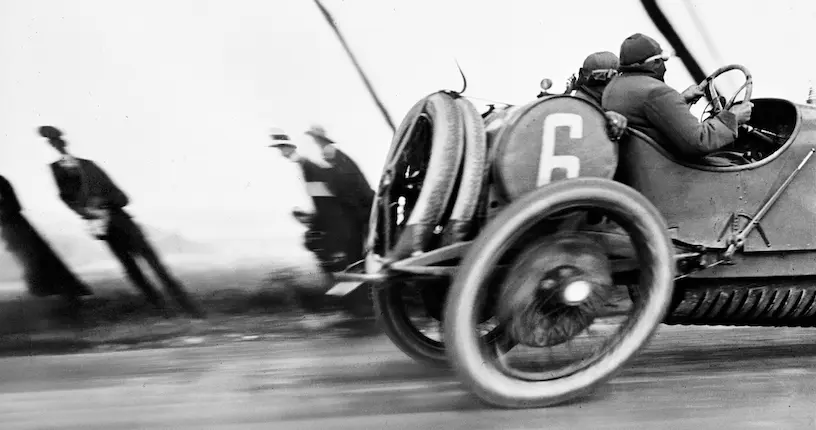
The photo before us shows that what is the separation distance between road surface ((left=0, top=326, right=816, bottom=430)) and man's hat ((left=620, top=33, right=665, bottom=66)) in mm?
1196

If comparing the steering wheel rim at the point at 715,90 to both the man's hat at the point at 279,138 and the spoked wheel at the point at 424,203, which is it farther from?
the man's hat at the point at 279,138

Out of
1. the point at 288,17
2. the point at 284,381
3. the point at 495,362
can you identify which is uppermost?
the point at 288,17

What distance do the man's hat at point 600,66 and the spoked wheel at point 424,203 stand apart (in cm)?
91

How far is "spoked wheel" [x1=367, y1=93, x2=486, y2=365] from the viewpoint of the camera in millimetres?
2693

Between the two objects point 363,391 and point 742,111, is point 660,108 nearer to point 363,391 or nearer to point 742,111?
point 742,111

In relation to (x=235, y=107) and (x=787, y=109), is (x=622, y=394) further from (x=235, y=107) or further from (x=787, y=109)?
(x=235, y=107)

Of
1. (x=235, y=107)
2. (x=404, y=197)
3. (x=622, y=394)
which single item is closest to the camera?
(x=622, y=394)

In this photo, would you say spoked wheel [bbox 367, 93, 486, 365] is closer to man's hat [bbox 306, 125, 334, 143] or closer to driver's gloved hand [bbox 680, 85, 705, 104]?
driver's gloved hand [bbox 680, 85, 705, 104]

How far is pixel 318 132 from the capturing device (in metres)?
4.52

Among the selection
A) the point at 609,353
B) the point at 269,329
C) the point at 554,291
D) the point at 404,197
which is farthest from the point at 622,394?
the point at 269,329

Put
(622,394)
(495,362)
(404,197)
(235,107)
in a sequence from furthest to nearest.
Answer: (235,107) < (404,197) < (622,394) < (495,362)

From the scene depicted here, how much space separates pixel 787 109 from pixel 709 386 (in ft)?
3.76

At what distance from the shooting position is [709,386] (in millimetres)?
2979

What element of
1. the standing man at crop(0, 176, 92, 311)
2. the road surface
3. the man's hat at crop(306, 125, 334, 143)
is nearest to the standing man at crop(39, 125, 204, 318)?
the standing man at crop(0, 176, 92, 311)
